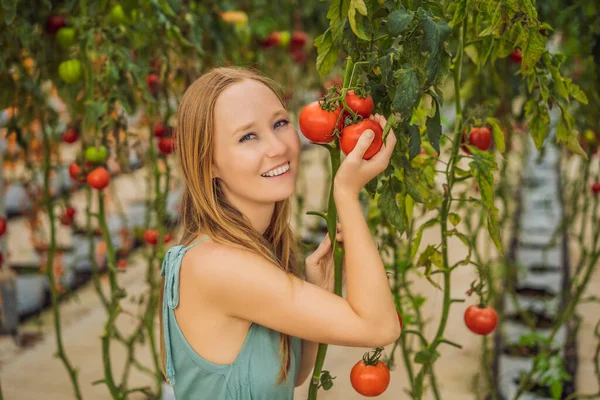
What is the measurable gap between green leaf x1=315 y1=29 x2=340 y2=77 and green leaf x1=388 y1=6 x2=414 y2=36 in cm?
12

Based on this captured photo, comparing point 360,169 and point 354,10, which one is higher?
point 354,10

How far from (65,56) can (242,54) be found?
111 centimetres

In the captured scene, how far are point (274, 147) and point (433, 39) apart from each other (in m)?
0.28

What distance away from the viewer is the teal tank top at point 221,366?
1.01 meters

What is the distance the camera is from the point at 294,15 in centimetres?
379

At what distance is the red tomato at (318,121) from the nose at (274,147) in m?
0.12

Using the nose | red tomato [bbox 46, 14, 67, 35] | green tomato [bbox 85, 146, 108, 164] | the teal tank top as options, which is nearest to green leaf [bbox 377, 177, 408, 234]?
the nose

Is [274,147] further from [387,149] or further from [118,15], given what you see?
[118,15]

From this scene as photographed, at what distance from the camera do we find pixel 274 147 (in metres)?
0.98

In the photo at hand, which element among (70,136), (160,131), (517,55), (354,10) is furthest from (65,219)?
(354,10)

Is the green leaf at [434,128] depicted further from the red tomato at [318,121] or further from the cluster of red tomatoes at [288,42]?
the cluster of red tomatoes at [288,42]

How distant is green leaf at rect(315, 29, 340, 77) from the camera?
36.6 inches

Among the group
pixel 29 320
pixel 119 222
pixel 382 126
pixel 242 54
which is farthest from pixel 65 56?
pixel 119 222

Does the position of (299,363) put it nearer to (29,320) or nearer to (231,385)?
(231,385)
